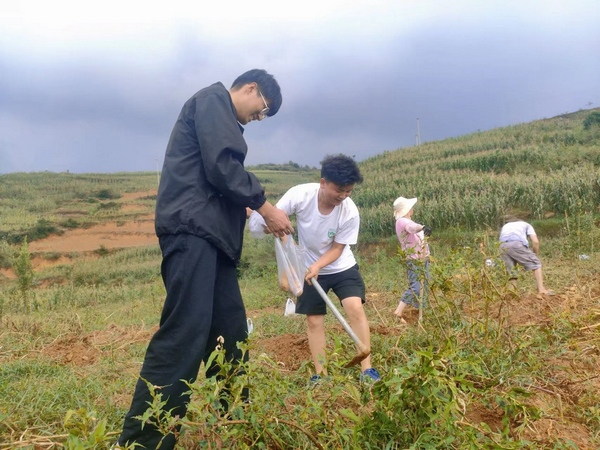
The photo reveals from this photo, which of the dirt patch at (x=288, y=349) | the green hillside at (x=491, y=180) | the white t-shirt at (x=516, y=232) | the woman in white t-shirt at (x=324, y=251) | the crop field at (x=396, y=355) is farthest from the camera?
the green hillside at (x=491, y=180)

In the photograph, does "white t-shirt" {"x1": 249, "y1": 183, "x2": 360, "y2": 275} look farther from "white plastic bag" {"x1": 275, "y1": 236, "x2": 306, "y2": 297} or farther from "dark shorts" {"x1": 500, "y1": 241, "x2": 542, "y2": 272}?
"dark shorts" {"x1": 500, "y1": 241, "x2": 542, "y2": 272}

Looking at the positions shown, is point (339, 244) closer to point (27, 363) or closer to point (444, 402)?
point (444, 402)

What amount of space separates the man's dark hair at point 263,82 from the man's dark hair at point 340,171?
25.7 inches

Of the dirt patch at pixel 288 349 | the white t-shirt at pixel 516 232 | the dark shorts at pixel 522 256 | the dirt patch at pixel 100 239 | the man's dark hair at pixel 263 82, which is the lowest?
the dirt patch at pixel 100 239

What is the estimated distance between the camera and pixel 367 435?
213 cm

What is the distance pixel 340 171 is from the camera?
311cm

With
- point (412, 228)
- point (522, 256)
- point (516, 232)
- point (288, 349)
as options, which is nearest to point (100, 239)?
point (516, 232)

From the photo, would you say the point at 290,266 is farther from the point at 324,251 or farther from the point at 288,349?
the point at 288,349

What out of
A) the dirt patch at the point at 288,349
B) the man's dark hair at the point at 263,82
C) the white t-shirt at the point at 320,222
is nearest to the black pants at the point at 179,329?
the man's dark hair at the point at 263,82

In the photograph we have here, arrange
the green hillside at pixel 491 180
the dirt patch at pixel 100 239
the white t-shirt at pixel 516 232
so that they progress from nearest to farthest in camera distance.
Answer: the white t-shirt at pixel 516 232
the green hillside at pixel 491 180
the dirt patch at pixel 100 239

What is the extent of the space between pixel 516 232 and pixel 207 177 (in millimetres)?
5264

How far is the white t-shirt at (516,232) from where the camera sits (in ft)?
21.5

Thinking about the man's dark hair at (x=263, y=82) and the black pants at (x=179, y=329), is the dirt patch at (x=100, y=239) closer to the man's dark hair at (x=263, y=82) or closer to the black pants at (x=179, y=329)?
the man's dark hair at (x=263, y=82)

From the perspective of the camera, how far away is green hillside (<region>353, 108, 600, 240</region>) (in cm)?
1273
